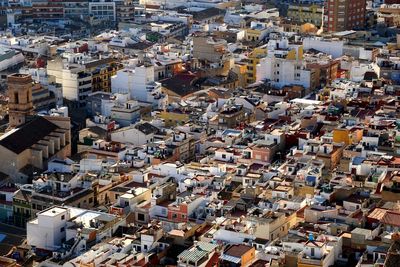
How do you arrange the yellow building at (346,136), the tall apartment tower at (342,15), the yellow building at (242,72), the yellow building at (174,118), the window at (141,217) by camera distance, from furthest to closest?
the tall apartment tower at (342,15) → the yellow building at (242,72) → the yellow building at (174,118) → the yellow building at (346,136) → the window at (141,217)

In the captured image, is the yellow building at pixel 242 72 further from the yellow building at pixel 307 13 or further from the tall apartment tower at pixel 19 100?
the yellow building at pixel 307 13

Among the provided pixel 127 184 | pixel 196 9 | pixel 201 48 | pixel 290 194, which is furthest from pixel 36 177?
pixel 196 9

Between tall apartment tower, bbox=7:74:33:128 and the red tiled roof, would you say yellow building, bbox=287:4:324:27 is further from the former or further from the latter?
the red tiled roof

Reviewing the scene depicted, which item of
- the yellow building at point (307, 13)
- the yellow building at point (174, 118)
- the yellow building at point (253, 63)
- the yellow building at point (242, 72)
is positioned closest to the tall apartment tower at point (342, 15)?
the yellow building at point (307, 13)

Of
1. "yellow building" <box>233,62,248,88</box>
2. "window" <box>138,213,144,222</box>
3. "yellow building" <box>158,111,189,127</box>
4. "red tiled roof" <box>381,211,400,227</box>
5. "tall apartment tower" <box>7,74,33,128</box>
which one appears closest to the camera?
"red tiled roof" <box>381,211,400,227</box>

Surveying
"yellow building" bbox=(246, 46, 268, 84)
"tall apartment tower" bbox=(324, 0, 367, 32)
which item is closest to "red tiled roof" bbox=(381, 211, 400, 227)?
"yellow building" bbox=(246, 46, 268, 84)

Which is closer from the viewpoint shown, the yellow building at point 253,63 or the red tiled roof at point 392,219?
the red tiled roof at point 392,219
